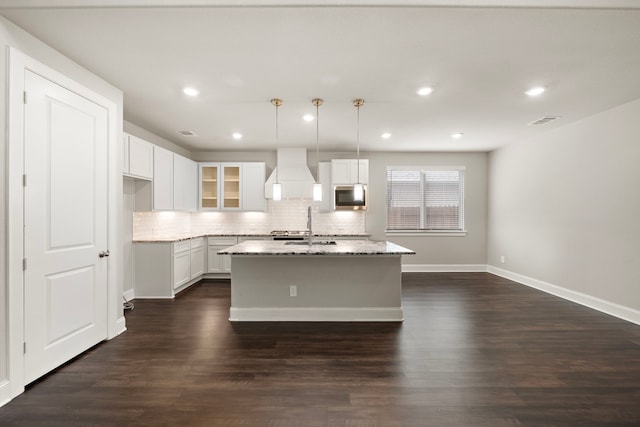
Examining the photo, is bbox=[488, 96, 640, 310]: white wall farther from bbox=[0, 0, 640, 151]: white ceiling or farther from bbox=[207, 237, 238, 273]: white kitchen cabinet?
bbox=[207, 237, 238, 273]: white kitchen cabinet

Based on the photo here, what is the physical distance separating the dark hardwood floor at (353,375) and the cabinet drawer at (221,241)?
2.16 meters

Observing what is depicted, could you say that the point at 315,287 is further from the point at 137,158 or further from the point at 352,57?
the point at 137,158

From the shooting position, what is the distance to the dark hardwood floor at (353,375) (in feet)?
6.51

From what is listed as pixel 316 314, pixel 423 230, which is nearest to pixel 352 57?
pixel 316 314

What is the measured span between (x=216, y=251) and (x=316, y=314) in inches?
117

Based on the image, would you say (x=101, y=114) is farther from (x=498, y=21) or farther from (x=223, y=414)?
(x=498, y=21)

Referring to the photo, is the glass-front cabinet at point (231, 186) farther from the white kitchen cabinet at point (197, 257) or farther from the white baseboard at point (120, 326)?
the white baseboard at point (120, 326)

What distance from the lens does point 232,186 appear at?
6344 millimetres

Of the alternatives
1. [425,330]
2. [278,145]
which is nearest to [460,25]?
[425,330]

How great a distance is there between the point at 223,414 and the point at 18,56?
290 cm

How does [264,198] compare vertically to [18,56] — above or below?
below

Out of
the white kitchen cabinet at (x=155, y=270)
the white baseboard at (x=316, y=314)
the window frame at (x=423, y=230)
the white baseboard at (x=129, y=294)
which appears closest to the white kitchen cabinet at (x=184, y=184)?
the white kitchen cabinet at (x=155, y=270)

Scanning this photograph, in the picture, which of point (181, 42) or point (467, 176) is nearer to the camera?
point (181, 42)

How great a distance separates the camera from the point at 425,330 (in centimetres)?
340
